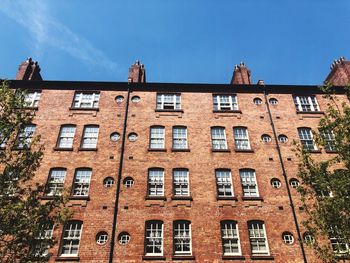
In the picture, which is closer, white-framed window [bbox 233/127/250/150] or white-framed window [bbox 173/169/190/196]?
white-framed window [bbox 173/169/190/196]

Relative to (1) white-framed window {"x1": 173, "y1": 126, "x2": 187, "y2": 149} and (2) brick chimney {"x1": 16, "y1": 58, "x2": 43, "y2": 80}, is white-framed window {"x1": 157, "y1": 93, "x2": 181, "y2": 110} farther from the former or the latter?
(2) brick chimney {"x1": 16, "y1": 58, "x2": 43, "y2": 80}

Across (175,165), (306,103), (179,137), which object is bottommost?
(175,165)

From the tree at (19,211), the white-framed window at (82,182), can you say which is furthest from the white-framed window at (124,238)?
the tree at (19,211)

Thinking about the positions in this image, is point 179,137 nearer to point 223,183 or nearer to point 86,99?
point 223,183

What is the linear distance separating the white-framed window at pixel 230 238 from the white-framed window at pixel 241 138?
18.2ft

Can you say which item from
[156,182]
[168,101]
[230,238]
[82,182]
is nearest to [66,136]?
[82,182]

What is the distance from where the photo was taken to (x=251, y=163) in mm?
19781

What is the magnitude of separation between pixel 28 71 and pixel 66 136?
328 inches

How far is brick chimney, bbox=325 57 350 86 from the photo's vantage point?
83.3ft

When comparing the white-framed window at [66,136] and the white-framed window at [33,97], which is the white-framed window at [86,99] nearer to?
the white-framed window at [66,136]

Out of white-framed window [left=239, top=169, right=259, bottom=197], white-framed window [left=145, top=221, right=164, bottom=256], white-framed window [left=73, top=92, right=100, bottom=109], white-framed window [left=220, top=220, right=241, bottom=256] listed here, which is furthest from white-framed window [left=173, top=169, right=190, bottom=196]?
white-framed window [left=73, top=92, right=100, bottom=109]

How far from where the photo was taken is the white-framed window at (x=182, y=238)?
53.7 ft

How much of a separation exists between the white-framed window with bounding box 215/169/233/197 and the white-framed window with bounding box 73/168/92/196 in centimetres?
800

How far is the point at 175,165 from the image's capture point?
64.2 ft
